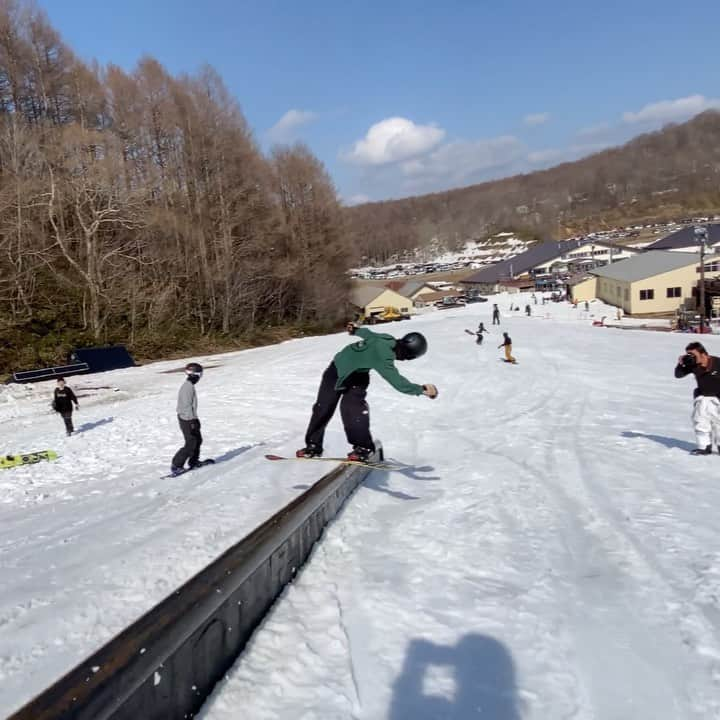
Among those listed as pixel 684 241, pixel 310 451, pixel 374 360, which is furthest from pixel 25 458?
pixel 684 241

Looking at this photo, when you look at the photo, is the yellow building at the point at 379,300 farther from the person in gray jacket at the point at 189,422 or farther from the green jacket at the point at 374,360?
the green jacket at the point at 374,360

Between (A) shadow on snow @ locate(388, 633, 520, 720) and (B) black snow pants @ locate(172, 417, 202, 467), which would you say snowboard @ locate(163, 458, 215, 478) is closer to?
(B) black snow pants @ locate(172, 417, 202, 467)


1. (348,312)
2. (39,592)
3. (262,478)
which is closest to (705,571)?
(39,592)

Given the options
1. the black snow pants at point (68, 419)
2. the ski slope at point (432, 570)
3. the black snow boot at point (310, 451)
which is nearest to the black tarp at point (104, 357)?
the black snow pants at point (68, 419)

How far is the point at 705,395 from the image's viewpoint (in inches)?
308

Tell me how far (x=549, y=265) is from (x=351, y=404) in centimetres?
10994

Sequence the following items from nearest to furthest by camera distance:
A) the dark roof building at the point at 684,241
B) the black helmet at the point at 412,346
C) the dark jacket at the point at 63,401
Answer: the black helmet at the point at 412,346, the dark jacket at the point at 63,401, the dark roof building at the point at 684,241

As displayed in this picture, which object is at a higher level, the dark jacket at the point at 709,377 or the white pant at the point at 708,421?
the dark jacket at the point at 709,377

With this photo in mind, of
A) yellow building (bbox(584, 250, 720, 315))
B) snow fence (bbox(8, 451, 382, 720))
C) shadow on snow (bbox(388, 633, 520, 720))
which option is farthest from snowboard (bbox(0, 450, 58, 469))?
yellow building (bbox(584, 250, 720, 315))

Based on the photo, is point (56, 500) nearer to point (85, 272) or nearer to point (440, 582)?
point (440, 582)

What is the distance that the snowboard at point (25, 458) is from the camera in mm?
10320

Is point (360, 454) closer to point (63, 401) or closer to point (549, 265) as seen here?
point (63, 401)

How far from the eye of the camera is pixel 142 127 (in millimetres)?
38625

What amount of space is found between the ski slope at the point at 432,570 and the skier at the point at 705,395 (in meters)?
0.38
